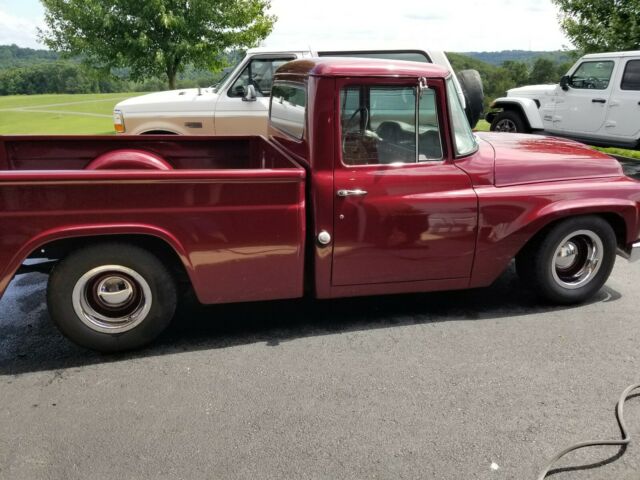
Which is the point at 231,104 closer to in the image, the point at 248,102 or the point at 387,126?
the point at 248,102

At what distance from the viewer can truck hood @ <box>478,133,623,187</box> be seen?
366 centimetres

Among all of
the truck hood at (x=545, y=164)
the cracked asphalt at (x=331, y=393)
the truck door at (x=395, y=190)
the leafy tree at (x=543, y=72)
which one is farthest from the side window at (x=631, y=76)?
the leafy tree at (x=543, y=72)

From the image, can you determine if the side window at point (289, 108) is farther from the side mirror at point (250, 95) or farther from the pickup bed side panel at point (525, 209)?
the side mirror at point (250, 95)

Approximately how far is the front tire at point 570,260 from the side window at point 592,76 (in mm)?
7119

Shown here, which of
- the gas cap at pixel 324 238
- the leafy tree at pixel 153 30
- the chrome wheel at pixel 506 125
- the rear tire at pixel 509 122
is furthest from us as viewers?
the leafy tree at pixel 153 30

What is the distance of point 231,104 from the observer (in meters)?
7.54

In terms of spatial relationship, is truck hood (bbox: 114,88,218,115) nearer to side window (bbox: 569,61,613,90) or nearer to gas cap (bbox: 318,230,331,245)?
gas cap (bbox: 318,230,331,245)

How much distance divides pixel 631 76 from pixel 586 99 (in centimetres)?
89

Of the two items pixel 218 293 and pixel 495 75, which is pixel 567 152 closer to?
pixel 218 293

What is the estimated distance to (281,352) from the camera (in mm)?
3334

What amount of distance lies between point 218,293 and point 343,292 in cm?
83

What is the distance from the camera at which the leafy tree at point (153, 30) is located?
1432 centimetres

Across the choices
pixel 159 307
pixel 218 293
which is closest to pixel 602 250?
pixel 218 293

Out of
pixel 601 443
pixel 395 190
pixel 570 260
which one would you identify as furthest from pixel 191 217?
pixel 570 260
